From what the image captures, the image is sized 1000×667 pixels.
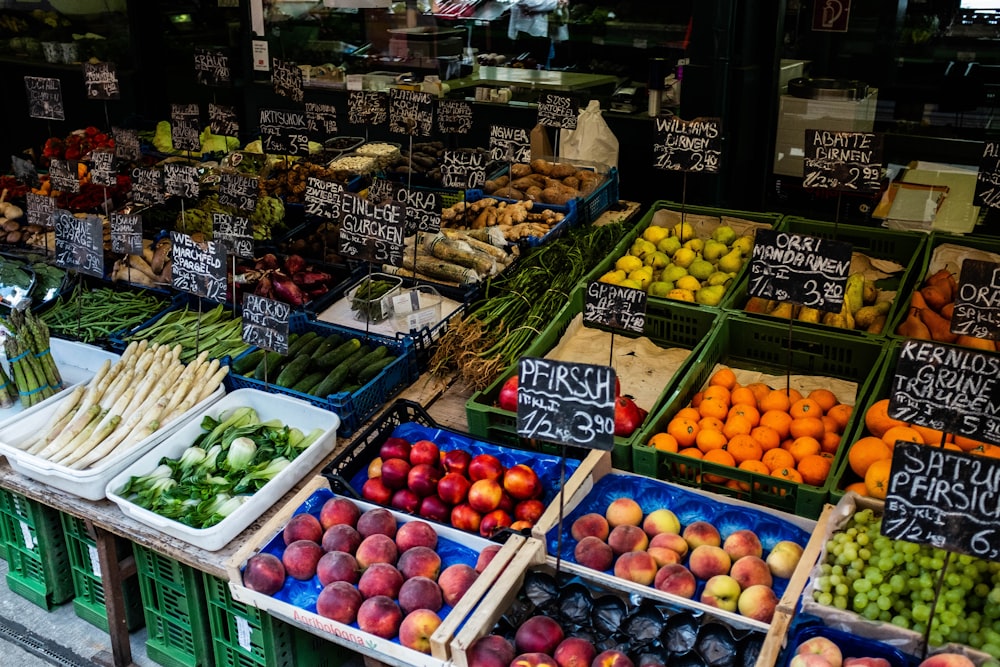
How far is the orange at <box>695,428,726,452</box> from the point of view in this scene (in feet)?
11.3

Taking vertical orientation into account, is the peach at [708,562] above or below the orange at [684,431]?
below

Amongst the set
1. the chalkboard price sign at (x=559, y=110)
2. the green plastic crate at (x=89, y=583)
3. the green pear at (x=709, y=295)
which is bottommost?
the green plastic crate at (x=89, y=583)

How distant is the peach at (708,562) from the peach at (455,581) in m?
0.69

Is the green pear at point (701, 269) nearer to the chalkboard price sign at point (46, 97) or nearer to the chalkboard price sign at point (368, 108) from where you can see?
the chalkboard price sign at point (368, 108)

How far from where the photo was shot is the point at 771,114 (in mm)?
7223

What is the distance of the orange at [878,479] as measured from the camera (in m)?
3.01

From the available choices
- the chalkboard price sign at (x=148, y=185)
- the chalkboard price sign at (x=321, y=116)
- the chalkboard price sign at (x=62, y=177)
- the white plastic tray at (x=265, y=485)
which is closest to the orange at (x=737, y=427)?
the white plastic tray at (x=265, y=485)

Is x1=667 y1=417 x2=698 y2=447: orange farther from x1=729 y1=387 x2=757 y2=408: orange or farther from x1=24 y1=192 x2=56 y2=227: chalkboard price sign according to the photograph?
x1=24 y1=192 x2=56 y2=227: chalkboard price sign

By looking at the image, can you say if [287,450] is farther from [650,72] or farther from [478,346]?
[650,72]

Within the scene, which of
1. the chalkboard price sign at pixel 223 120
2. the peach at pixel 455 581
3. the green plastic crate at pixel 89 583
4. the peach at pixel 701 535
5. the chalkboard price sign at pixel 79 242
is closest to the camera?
the peach at pixel 455 581

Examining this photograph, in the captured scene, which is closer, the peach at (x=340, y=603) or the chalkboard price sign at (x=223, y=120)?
the peach at (x=340, y=603)

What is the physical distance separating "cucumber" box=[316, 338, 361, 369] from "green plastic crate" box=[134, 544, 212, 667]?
1113mm

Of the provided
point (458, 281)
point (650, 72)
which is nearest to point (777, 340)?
point (458, 281)

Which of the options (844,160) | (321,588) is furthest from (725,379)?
(321,588)
